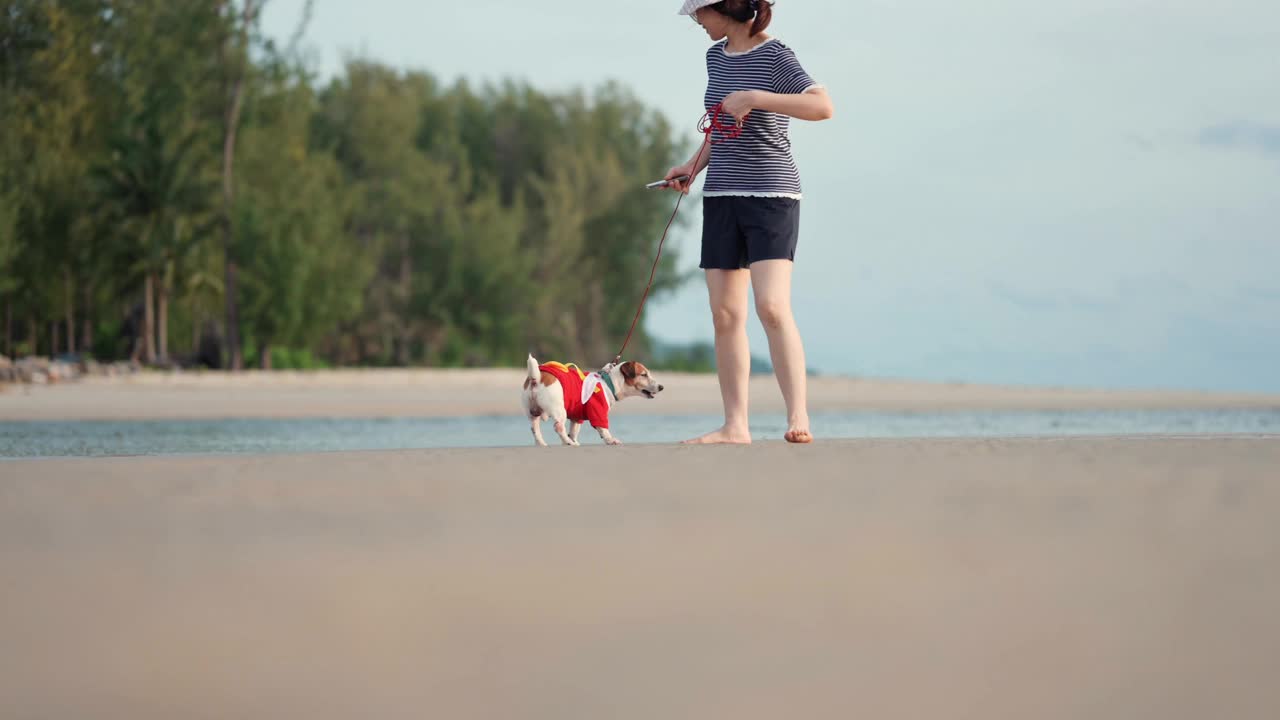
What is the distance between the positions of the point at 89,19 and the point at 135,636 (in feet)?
87.7

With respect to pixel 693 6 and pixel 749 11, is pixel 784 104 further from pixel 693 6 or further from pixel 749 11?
pixel 693 6

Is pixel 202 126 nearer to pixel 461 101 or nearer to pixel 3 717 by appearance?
pixel 461 101

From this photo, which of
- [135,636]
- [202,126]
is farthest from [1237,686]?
[202,126]

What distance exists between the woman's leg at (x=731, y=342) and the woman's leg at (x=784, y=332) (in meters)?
0.16

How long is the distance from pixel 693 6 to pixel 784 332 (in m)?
1.31

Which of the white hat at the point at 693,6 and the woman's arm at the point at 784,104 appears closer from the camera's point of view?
the woman's arm at the point at 784,104

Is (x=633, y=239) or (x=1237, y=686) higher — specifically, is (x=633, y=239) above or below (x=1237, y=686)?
above

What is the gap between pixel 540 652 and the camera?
2.38 meters

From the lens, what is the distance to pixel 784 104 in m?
4.61

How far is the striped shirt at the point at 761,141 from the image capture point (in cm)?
476

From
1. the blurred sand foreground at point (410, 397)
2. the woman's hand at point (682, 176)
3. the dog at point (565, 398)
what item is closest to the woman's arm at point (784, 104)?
the woman's hand at point (682, 176)

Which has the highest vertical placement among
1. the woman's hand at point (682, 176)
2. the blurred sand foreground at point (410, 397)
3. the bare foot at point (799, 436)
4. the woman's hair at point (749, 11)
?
the woman's hair at point (749, 11)

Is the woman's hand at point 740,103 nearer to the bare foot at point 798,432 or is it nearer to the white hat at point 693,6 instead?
the white hat at point 693,6

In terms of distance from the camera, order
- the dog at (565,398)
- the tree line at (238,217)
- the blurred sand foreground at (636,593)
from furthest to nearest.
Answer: the tree line at (238,217)
the dog at (565,398)
the blurred sand foreground at (636,593)
